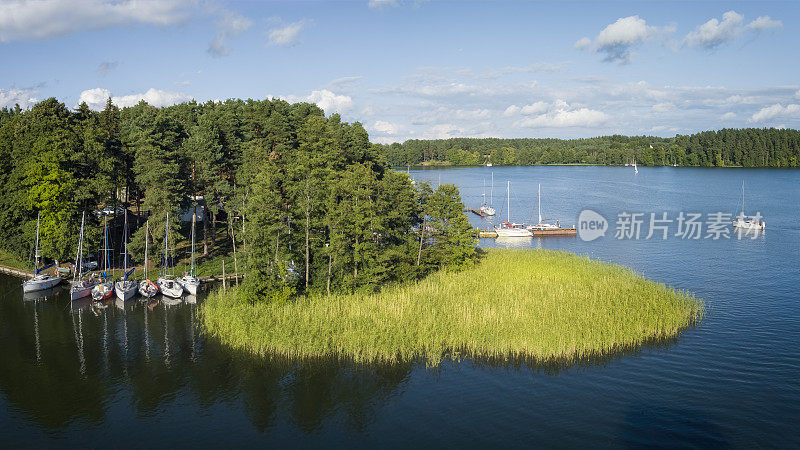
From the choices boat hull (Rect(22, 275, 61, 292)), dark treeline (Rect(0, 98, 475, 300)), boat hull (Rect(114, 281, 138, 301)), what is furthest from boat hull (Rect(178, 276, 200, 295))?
boat hull (Rect(22, 275, 61, 292))

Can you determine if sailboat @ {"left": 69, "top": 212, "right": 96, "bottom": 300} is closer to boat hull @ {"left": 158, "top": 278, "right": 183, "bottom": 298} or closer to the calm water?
→ the calm water

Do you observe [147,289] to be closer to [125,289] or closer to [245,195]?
[125,289]

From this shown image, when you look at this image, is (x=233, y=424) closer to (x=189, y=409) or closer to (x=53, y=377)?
(x=189, y=409)

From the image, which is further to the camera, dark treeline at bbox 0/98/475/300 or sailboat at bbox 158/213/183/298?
sailboat at bbox 158/213/183/298

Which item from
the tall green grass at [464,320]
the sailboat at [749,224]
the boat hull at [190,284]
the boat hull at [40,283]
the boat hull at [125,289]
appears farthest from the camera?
the sailboat at [749,224]

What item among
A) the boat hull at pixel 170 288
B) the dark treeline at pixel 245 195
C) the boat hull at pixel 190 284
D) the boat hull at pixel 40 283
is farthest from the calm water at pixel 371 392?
the dark treeline at pixel 245 195

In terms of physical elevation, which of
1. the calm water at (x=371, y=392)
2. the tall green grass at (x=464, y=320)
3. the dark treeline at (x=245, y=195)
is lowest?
the calm water at (x=371, y=392)

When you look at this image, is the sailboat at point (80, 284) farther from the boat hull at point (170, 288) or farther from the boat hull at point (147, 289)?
the boat hull at point (170, 288)
